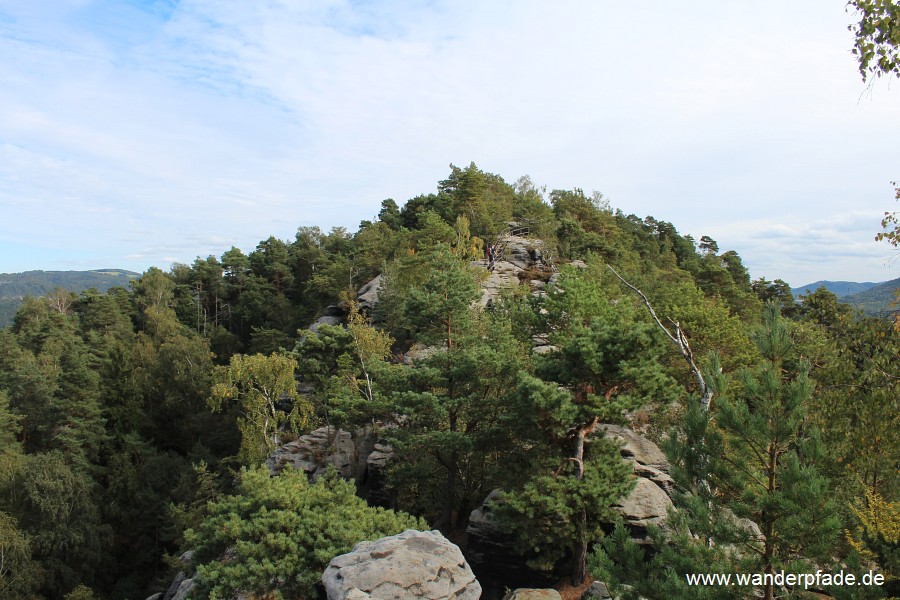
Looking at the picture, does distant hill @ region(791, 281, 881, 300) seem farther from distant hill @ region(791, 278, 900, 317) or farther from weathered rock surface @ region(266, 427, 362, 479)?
weathered rock surface @ region(266, 427, 362, 479)

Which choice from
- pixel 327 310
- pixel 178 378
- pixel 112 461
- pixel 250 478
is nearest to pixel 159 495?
pixel 112 461

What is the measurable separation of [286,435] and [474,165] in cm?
2453

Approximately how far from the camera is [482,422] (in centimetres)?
1752

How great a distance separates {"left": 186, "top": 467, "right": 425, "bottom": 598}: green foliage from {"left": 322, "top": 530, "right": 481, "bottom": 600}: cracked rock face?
4.44 ft

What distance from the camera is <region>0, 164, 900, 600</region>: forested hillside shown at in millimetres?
6781

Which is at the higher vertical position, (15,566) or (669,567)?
(669,567)

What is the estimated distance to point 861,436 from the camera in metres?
5.66

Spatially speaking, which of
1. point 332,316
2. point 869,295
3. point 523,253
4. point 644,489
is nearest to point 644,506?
point 644,489

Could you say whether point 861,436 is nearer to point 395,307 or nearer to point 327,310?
point 395,307

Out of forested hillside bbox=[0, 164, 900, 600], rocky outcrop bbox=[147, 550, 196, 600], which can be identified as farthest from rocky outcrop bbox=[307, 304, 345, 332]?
rocky outcrop bbox=[147, 550, 196, 600]

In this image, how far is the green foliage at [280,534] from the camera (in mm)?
10469

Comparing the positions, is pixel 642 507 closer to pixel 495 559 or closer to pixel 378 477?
pixel 495 559

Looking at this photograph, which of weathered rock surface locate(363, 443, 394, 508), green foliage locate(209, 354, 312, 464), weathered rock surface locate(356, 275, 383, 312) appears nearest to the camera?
weathered rock surface locate(363, 443, 394, 508)

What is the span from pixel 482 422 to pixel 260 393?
12474mm
